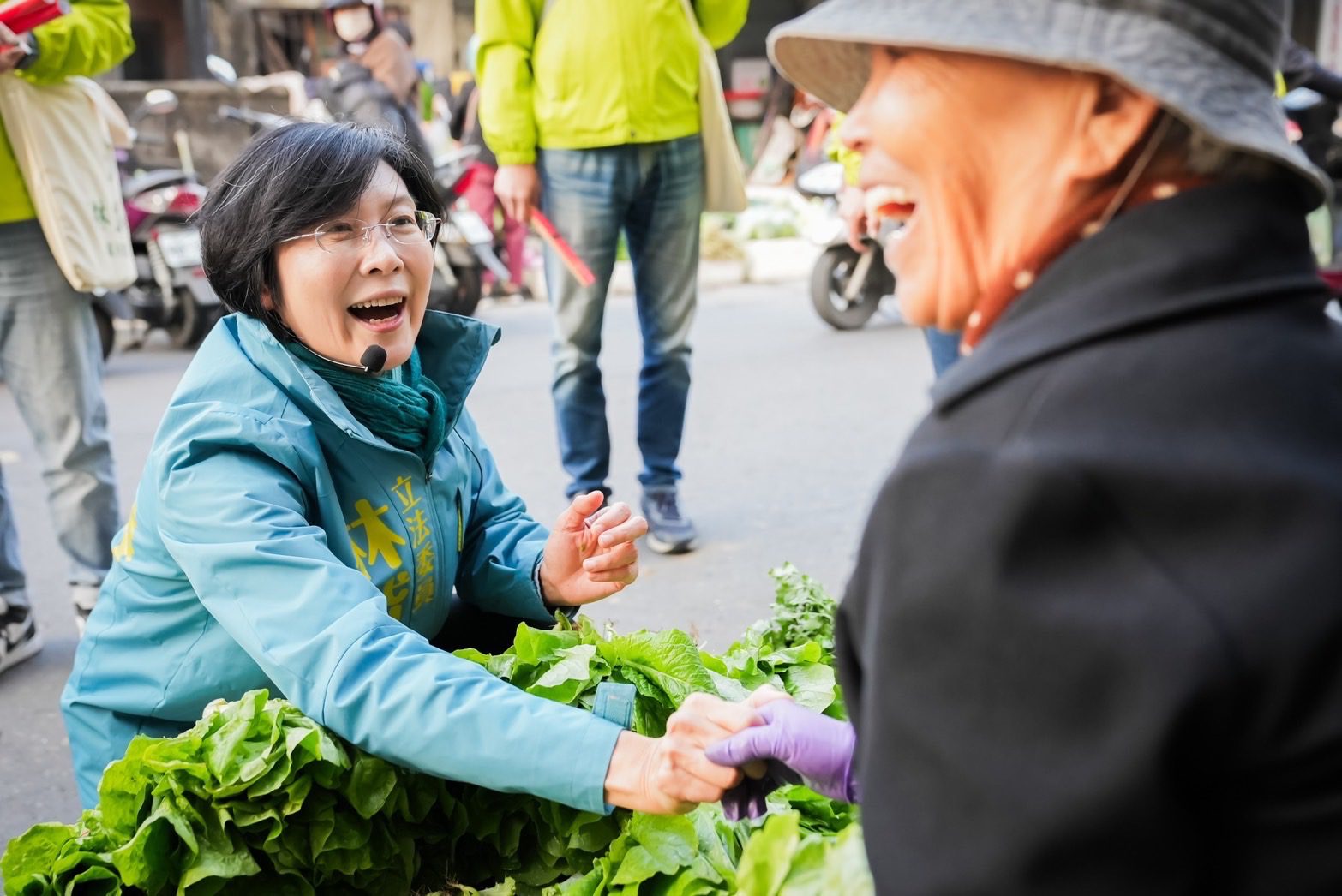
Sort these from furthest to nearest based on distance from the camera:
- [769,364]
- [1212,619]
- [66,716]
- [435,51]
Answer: [435,51]
[769,364]
[66,716]
[1212,619]

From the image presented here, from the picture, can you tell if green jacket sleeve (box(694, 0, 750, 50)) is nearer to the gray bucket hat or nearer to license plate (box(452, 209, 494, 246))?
the gray bucket hat

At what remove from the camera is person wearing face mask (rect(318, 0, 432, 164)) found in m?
7.54

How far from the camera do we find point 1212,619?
2.83 feet

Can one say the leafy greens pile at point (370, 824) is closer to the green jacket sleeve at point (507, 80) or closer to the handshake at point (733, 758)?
the handshake at point (733, 758)

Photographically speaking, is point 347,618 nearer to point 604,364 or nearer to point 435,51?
point 604,364

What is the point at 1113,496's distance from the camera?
0.89 metres

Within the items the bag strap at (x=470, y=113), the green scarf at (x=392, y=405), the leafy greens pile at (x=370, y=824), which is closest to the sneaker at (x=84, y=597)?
the green scarf at (x=392, y=405)

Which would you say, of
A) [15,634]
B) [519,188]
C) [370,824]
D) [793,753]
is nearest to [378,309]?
[370,824]

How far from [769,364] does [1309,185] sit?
20.7ft

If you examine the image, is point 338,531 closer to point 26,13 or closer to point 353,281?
point 353,281

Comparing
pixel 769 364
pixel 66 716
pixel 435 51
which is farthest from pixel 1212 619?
pixel 435 51

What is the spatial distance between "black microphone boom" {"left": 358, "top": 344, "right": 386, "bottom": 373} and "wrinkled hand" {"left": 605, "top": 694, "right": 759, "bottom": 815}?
0.77 meters

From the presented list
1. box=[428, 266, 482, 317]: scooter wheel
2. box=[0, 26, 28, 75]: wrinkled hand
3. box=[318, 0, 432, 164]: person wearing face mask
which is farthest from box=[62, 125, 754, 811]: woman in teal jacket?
box=[428, 266, 482, 317]: scooter wheel

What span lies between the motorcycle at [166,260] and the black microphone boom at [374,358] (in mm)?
5981
